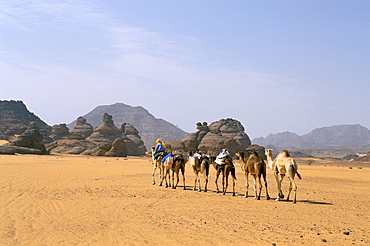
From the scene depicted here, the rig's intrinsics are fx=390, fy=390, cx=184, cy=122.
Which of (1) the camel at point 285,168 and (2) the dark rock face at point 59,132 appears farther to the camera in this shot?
(2) the dark rock face at point 59,132

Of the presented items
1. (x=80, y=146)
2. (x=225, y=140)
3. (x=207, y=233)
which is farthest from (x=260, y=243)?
(x=80, y=146)

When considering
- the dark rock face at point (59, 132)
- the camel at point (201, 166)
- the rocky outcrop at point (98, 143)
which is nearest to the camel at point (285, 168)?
the camel at point (201, 166)

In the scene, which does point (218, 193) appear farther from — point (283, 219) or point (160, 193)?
point (283, 219)

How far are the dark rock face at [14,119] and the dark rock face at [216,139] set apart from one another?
149ft

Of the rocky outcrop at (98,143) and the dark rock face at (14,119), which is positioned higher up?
the dark rock face at (14,119)

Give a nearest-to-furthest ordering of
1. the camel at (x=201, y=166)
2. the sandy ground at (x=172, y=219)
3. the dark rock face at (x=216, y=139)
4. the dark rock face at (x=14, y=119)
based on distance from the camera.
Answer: the sandy ground at (x=172, y=219) → the camel at (x=201, y=166) → the dark rock face at (x=216, y=139) → the dark rock face at (x=14, y=119)

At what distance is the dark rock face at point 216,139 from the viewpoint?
5931cm

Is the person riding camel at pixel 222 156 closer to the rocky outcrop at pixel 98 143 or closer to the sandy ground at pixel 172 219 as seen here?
the sandy ground at pixel 172 219

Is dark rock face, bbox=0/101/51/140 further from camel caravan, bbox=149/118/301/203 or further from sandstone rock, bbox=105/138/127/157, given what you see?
camel caravan, bbox=149/118/301/203

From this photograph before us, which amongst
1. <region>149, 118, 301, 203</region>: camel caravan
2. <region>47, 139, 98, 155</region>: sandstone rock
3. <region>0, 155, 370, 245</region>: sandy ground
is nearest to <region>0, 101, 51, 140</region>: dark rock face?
<region>47, 139, 98, 155</region>: sandstone rock

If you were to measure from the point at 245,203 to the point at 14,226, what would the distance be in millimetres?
7002

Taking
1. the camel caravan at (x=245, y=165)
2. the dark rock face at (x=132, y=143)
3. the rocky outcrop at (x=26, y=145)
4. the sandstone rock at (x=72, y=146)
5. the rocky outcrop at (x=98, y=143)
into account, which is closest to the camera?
the camel caravan at (x=245, y=165)

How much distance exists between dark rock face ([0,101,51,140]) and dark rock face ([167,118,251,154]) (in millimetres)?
45313

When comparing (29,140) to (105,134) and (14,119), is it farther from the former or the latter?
(14,119)
